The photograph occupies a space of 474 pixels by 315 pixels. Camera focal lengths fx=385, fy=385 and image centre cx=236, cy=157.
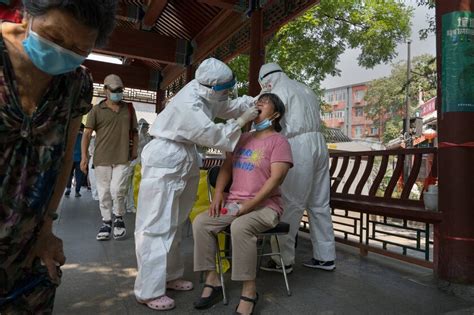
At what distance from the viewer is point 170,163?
2.58 m

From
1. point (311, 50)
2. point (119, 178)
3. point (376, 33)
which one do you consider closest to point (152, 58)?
point (119, 178)

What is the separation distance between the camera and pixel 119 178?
433cm

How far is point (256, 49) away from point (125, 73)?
265 inches

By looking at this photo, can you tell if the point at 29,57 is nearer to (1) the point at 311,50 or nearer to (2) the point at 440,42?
(2) the point at 440,42

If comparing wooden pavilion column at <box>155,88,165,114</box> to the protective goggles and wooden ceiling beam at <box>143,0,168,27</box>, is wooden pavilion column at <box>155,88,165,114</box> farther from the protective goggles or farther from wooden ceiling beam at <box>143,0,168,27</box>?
the protective goggles

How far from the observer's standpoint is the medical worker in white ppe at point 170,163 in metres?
2.49

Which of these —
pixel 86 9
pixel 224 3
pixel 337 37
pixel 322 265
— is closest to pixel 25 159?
pixel 86 9

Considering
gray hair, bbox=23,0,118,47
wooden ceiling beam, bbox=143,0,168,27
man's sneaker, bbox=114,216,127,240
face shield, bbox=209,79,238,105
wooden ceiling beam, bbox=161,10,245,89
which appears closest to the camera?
gray hair, bbox=23,0,118,47

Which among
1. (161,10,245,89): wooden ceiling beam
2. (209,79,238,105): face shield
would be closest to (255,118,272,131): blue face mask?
(209,79,238,105): face shield

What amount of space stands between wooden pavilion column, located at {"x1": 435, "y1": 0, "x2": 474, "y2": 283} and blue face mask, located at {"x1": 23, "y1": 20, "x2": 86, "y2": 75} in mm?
2897

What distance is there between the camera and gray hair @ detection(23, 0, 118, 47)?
1.02 metres

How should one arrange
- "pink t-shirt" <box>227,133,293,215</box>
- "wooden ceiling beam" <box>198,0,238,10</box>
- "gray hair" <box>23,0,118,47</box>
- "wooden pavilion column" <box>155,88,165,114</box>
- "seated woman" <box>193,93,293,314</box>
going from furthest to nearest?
"wooden pavilion column" <box>155,88,165,114</box>
"wooden ceiling beam" <box>198,0,238,10</box>
"pink t-shirt" <box>227,133,293,215</box>
"seated woman" <box>193,93,293,314</box>
"gray hair" <box>23,0,118,47</box>

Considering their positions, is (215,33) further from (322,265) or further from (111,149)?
(322,265)

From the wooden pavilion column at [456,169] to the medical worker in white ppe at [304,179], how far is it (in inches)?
37.6
